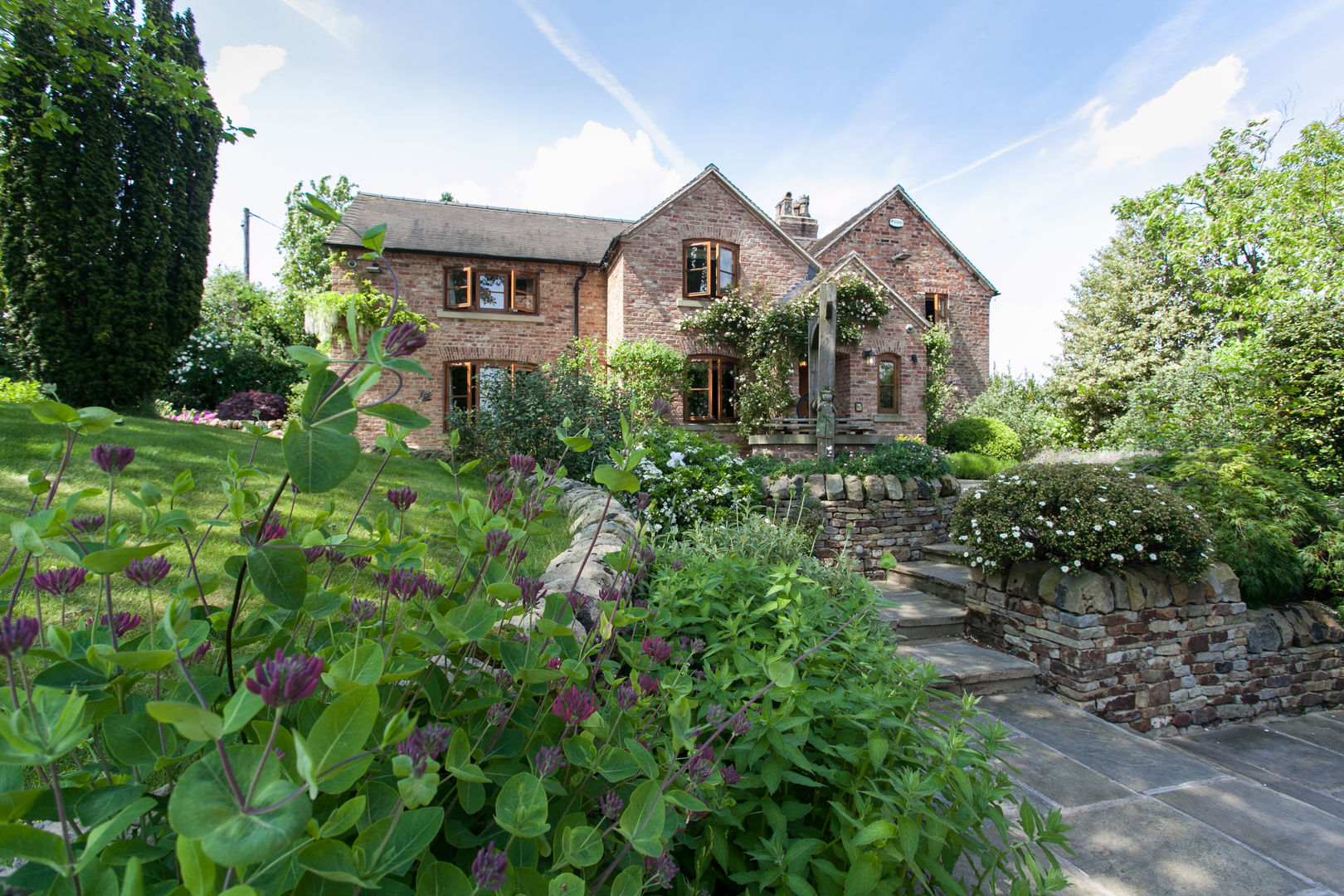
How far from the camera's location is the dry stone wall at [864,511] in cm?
733

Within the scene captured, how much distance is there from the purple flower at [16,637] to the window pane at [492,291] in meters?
14.3

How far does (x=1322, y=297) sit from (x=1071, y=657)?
30.2 ft

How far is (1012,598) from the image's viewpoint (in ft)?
17.0

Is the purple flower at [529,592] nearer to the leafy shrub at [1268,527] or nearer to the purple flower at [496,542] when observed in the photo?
the purple flower at [496,542]

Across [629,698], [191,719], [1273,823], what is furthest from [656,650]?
[1273,823]

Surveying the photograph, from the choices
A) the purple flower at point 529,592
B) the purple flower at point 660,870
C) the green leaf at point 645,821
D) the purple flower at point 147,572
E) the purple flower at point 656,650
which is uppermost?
the purple flower at point 147,572

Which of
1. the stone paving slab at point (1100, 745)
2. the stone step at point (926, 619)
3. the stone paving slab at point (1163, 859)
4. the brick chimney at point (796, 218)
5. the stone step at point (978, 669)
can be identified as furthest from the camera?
the brick chimney at point (796, 218)

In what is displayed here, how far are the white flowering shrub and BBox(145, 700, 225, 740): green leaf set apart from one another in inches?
210

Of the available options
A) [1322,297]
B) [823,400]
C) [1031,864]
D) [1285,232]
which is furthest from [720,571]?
[1285,232]

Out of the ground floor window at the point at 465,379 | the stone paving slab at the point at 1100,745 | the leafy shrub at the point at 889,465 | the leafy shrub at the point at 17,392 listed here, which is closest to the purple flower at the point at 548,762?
the stone paving slab at the point at 1100,745

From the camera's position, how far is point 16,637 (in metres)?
0.62

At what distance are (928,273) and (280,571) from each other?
20648mm

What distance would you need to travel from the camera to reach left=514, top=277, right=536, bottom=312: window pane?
46.7 ft

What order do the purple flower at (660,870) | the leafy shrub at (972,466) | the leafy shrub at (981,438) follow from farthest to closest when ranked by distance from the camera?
the leafy shrub at (981,438) → the leafy shrub at (972,466) → the purple flower at (660,870)
